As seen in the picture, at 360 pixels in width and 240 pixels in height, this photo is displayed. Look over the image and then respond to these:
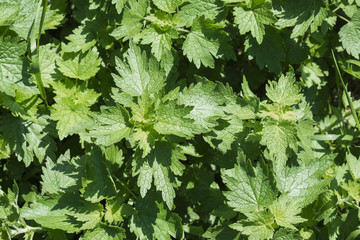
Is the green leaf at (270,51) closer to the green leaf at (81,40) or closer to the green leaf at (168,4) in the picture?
the green leaf at (168,4)

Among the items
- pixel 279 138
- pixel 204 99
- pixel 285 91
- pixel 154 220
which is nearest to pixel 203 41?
pixel 204 99

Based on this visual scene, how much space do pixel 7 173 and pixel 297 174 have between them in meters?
2.55

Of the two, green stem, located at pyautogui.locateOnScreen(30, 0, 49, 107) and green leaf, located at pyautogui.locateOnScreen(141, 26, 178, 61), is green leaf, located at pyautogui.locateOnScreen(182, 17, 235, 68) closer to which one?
green leaf, located at pyautogui.locateOnScreen(141, 26, 178, 61)

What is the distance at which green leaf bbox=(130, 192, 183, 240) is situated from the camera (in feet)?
9.67

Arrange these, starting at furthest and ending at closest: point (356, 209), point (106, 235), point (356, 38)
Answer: point (356, 38) < point (356, 209) < point (106, 235)

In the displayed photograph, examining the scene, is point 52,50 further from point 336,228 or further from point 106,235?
point 336,228

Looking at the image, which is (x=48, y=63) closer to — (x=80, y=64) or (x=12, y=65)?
(x=80, y=64)

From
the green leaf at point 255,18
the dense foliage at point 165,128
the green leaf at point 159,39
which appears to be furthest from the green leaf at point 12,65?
the green leaf at point 255,18

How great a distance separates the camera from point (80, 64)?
3402mm

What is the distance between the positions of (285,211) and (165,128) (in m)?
1.04

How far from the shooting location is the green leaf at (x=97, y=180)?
2860 millimetres

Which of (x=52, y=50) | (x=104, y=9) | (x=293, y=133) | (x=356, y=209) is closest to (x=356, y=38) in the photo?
(x=293, y=133)

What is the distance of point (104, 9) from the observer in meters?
3.49

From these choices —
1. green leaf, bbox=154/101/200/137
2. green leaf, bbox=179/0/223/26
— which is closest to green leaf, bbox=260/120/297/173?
green leaf, bbox=154/101/200/137
